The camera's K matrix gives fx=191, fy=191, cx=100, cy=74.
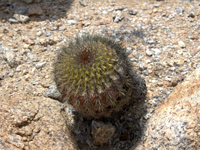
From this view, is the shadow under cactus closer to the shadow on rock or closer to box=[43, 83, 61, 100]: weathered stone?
box=[43, 83, 61, 100]: weathered stone

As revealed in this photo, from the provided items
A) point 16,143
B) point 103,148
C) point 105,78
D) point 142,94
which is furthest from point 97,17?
point 16,143

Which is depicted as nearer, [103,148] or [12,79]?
[103,148]

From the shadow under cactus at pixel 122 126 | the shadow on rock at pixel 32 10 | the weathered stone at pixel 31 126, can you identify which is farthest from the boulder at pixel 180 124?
the shadow on rock at pixel 32 10

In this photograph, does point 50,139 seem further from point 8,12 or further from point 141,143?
point 8,12

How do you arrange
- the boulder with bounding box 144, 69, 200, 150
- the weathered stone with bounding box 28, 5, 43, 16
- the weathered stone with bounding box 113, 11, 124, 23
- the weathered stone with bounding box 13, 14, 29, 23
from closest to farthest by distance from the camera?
the boulder with bounding box 144, 69, 200, 150 → the weathered stone with bounding box 113, 11, 124, 23 → the weathered stone with bounding box 13, 14, 29, 23 → the weathered stone with bounding box 28, 5, 43, 16

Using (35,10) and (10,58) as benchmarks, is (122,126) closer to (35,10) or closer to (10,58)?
(10,58)

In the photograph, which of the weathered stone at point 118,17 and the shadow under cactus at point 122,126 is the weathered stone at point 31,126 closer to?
the shadow under cactus at point 122,126

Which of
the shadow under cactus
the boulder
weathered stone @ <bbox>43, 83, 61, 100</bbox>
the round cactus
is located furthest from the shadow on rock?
the boulder
